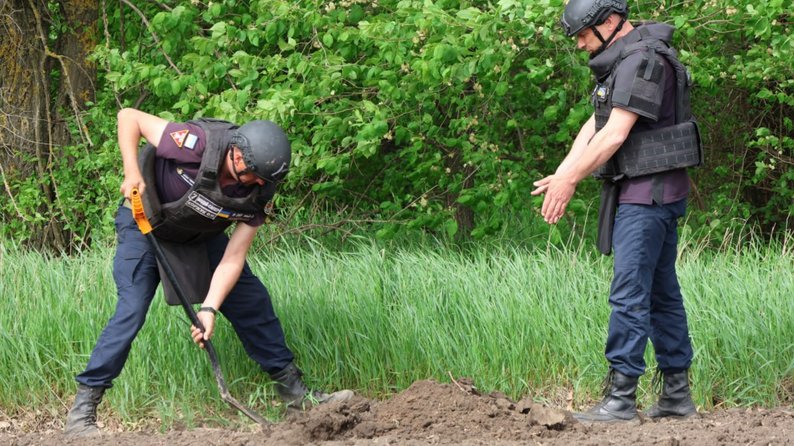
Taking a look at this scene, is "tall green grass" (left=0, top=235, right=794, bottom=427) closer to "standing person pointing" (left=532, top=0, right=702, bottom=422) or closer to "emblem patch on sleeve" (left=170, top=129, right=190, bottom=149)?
"standing person pointing" (left=532, top=0, right=702, bottom=422)

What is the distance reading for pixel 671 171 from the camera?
4402 mm

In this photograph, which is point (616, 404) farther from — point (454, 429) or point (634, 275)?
point (454, 429)

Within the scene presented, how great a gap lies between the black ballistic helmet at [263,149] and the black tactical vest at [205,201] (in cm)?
14

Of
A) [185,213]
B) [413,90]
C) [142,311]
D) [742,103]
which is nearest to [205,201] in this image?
[185,213]

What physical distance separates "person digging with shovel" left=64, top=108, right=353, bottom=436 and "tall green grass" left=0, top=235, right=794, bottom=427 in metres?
0.44

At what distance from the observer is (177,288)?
451 cm

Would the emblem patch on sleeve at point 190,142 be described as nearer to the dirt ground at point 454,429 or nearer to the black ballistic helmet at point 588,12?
the dirt ground at point 454,429

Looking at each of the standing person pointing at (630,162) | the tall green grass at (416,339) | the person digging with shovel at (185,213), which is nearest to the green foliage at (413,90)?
the tall green grass at (416,339)

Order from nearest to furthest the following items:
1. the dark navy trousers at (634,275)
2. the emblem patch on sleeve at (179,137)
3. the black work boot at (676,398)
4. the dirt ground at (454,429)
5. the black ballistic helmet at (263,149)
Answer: the dirt ground at (454,429) < the black ballistic helmet at (263,149) < the dark navy trousers at (634,275) < the emblem patch on sleeve at (179,137) < the black work boot at (676,398)

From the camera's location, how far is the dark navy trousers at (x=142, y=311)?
14.8 feet

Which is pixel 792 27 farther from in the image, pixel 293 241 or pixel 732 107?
pixel 293 241

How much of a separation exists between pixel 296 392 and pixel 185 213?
1.11 meters

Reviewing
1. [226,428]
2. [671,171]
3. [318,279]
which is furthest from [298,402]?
[671,171]

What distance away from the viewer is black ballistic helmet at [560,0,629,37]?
4.28m
